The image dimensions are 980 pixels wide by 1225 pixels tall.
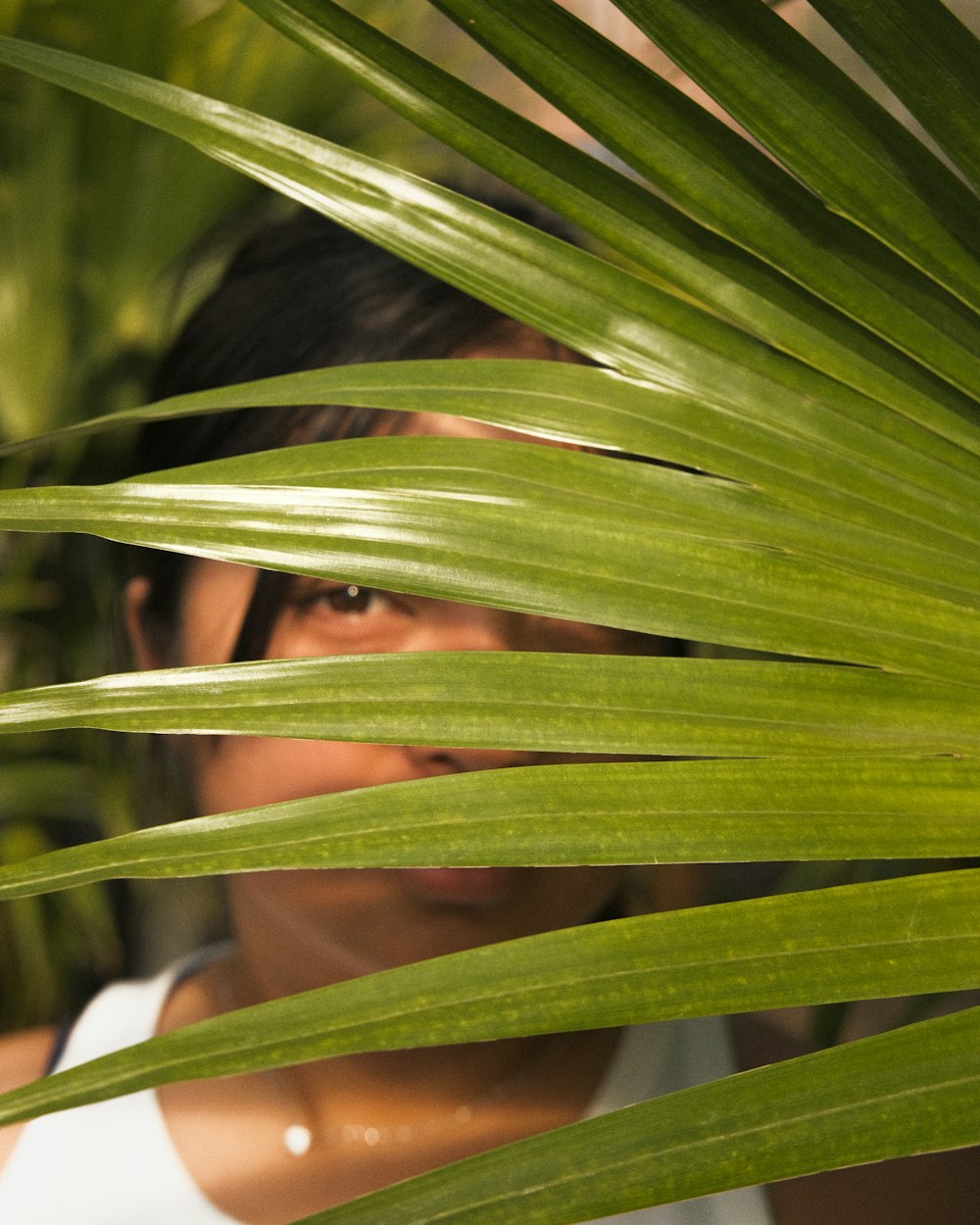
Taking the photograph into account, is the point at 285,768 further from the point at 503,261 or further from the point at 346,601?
the point at 503,261

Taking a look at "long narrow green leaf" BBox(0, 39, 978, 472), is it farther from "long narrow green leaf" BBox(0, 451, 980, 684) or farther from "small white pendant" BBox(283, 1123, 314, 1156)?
"small white pendant" BBox(283, 1123, 314, 1156)

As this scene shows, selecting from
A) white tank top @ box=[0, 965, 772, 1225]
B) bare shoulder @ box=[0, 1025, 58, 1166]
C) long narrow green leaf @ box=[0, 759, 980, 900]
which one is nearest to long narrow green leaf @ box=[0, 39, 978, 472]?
long narrow green leaf @ box=[0, 759, 980, 900]

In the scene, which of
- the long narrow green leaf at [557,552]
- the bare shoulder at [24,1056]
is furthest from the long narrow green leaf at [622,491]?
the bare shoulder at [24,1056]

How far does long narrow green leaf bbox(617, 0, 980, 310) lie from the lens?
27cm

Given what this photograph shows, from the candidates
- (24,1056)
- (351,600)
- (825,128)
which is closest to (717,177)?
(825,128)

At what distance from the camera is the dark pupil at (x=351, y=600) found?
66cm

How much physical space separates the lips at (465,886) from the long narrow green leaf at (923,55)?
1.64 ft

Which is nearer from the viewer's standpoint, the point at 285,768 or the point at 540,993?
the point at 540,993

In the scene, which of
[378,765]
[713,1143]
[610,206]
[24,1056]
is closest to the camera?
[713,1143]

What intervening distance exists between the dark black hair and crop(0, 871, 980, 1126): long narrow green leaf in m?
0.47

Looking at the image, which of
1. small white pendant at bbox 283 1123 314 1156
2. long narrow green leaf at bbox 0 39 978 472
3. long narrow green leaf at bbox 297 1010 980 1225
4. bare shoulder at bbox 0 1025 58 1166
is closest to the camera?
long narrow green leaf at bbox 297 1010 980 1225

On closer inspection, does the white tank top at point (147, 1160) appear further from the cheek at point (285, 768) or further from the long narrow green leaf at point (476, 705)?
the long narrow green leaf at point (476, 705)

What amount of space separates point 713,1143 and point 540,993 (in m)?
0.04

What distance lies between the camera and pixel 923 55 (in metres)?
0.26
